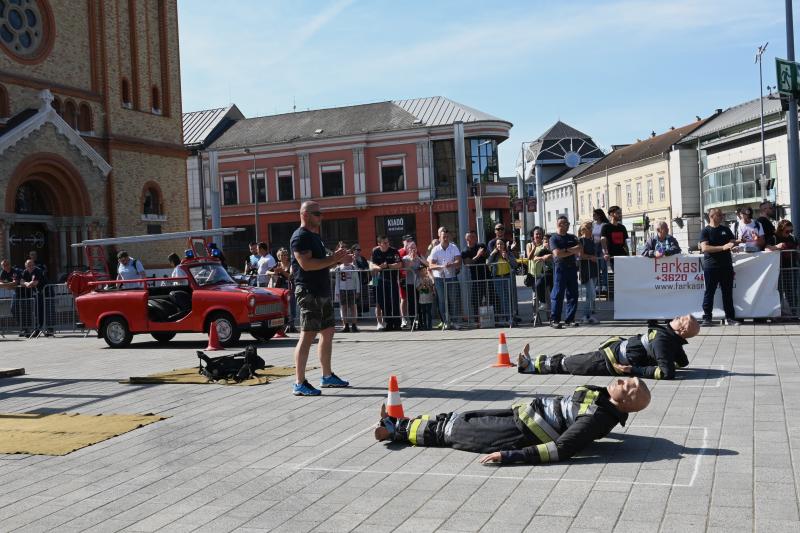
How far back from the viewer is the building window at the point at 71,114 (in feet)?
113

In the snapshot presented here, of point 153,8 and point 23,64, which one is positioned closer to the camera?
point 23,64

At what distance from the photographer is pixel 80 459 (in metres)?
6.70

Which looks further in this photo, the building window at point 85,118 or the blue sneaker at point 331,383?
the building window at point 85,118

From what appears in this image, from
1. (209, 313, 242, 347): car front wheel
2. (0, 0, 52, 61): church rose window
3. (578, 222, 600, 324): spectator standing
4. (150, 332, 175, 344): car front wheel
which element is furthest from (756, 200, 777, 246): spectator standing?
(0, 0, 52, 61): church rose window

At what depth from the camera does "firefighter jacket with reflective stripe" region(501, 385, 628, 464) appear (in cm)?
582

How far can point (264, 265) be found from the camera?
19.8 metres

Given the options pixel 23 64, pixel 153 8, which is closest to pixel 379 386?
pixel 23 64

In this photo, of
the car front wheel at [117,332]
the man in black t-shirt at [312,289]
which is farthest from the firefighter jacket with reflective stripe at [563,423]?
the car front wheel at [117,332]

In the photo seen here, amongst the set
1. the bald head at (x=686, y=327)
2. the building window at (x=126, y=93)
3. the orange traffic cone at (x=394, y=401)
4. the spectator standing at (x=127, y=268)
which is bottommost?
the orange traffic cone at (x=394, y=401)

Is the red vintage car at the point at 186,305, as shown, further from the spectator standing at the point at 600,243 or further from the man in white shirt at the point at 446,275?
the spectator standing at the point at 600,243

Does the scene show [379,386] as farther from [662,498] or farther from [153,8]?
[153,8]

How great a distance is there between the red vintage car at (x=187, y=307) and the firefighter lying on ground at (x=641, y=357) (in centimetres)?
748

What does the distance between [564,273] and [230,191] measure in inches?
2034

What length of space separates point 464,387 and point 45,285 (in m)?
15.7
